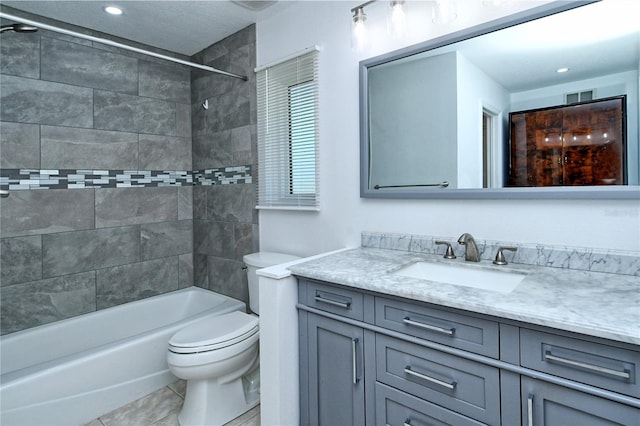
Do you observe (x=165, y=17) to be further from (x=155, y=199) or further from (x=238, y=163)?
(x=155, y=199)

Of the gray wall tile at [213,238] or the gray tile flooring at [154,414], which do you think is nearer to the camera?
the gray tile flooring at [154,414]

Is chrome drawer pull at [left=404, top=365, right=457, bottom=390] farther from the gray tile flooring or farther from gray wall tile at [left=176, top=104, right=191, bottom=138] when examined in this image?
gray wall tile at [left=176, top=104, right=191, bottom=138]

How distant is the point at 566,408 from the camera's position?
0.89 m

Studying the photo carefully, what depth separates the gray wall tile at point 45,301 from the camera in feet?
7.22

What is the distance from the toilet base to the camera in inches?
70.6

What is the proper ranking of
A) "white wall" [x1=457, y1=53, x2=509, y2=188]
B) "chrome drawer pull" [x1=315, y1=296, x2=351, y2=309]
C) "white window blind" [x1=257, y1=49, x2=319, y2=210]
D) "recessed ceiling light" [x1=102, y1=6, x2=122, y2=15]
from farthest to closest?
"recessed ceiling light" [x1=102, y1=6, x2=122, y2=15]
"white window blind" [x1=257, y1=49, x2=319, y2=210]
"white wall" [x1=457, y1=53, x2=509, y2=188]
"chrome drawer pull" [x1=315, y1=296, x2=351, y2=309]

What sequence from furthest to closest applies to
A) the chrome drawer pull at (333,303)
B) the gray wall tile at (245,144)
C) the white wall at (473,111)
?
the gray wall tile at (245,144)
the white wall at (473,111)
the chrome drawer pull at (333,303)

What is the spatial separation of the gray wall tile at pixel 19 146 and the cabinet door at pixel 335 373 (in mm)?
2190

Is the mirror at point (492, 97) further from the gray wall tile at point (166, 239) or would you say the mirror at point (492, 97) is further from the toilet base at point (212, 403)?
the gray wall tile at point (166, 239)

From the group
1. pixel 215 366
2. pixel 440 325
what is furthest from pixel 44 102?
pixel 440 325

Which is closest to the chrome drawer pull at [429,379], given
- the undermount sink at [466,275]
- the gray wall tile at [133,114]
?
the undermount sink at [466,275]

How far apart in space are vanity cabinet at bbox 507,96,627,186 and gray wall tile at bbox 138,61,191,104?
2641 millimetres

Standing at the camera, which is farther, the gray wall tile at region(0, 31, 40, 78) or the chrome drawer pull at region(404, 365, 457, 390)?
the gray wall tile at region(0, 31, 40, 78)

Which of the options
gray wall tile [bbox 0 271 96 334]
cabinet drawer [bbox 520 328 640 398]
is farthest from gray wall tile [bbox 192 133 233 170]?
cabinet drawer [bbox 520 328 640 398]
